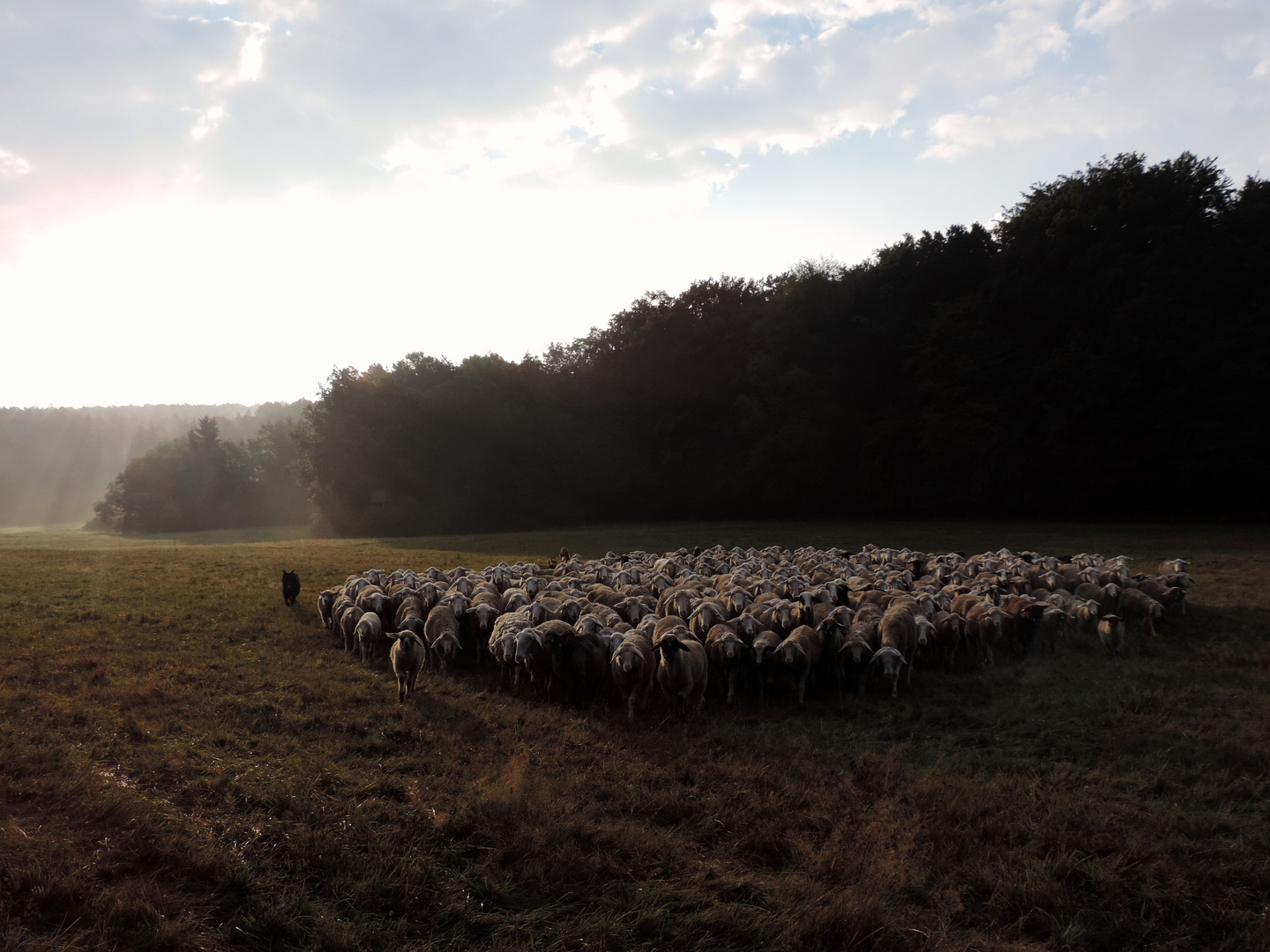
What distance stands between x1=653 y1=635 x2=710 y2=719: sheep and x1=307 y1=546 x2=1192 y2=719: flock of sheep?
0.02m

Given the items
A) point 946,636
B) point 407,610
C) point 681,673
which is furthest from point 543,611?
point 946,636

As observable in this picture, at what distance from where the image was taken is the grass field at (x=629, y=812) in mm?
4676

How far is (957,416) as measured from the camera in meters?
36.2

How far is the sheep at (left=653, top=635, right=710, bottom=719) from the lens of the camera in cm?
927

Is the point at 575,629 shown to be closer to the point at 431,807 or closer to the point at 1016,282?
the point at 431,807

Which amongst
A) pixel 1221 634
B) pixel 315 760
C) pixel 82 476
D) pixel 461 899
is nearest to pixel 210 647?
pixel 315 760

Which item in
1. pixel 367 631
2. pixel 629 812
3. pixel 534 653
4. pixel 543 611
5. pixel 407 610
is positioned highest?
pixel 543 611

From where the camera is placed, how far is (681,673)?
927 centimetres

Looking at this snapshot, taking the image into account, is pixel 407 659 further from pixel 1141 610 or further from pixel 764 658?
pixel 1141 610

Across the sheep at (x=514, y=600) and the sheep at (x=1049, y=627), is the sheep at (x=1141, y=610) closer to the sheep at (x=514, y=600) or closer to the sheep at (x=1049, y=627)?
the sheep at (x=1049, y=627)

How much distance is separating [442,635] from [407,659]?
180 cm

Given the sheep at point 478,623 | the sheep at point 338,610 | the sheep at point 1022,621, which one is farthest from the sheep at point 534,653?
the sheep at point 1022,621

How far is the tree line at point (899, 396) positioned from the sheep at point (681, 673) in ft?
102

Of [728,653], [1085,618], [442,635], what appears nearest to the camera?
[728,653]
